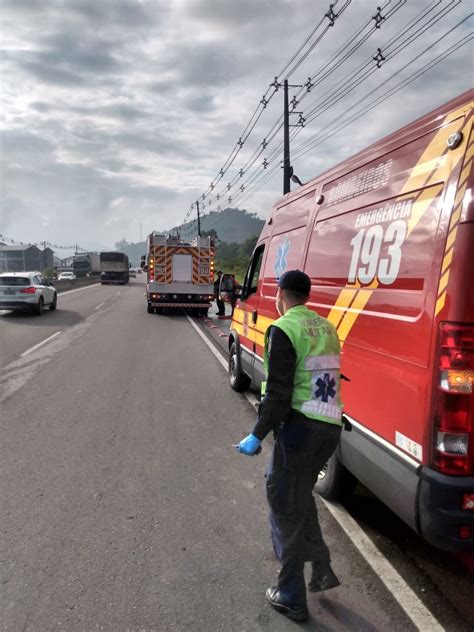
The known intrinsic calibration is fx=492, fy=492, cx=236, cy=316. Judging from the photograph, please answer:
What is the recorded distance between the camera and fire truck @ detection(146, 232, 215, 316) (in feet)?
63.2

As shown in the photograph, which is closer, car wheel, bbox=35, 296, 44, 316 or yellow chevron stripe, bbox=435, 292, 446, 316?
yellow chevron stripe, bbox=435, 292, 446, 316

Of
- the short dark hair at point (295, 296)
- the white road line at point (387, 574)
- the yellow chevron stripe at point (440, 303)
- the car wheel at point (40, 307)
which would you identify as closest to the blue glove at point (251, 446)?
the short dark hair at point (295, 296)

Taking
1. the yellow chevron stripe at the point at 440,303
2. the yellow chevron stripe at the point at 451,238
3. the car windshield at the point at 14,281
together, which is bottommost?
the car windshield at the point at 14,281

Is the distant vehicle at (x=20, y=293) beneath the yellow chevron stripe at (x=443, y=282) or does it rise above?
beneath

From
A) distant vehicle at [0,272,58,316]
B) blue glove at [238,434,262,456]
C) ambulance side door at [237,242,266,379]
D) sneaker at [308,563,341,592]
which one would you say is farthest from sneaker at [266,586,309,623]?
distant vehicle at [0,272,58,316]

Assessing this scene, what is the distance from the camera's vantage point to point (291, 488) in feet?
8.29

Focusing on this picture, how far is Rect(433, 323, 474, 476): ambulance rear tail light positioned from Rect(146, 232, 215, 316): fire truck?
17.2 m

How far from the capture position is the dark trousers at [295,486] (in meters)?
2.49

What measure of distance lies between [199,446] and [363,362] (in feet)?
8.13

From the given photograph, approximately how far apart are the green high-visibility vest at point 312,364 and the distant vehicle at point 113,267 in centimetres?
4551

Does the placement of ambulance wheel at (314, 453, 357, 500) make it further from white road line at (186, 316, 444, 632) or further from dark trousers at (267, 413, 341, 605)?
dark trousers at (267, 413, 341, 605)

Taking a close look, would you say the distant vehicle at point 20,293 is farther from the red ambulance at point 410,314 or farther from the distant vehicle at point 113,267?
the distant vehicle at point 113,267

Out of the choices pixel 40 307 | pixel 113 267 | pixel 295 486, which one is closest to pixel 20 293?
pixel 40 307

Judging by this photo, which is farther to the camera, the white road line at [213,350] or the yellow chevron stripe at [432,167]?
the white road line at [213,350]
